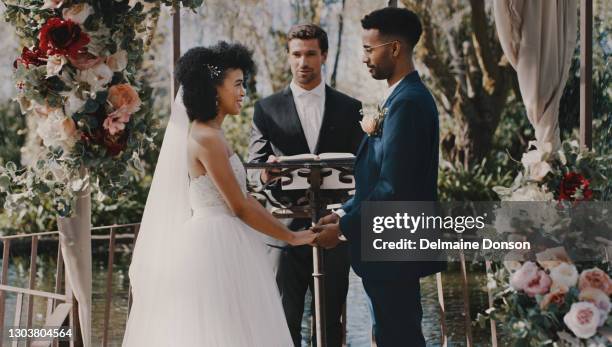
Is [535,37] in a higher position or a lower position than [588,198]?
higher

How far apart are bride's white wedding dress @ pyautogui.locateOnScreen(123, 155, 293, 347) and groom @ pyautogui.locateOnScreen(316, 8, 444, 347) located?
0.41 metres

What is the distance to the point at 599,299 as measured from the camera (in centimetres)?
305

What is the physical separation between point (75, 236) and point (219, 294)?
1.95ft

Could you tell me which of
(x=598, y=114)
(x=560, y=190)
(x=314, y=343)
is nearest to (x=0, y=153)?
(x=598, y=114)

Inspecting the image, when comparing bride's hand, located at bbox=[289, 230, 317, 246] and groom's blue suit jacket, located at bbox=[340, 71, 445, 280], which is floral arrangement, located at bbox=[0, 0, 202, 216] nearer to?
bride's hand, located at bbox=[289, 230, 317, 246]

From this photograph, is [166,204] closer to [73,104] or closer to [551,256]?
[73,104]

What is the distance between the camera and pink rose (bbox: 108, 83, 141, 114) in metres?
3.27

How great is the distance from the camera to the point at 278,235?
146 inches

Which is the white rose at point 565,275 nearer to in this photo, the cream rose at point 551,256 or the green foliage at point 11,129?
the cream rose at point 551,256

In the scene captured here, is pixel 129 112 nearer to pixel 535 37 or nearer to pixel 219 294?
pixel 219 294

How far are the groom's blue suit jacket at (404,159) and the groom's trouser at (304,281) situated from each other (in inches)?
28.7

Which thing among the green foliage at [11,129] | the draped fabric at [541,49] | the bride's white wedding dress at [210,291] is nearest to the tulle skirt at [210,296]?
the bride's white wedding dress at [210,291]

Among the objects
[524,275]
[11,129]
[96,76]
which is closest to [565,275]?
[524,275]

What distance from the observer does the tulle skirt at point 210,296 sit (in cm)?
350
